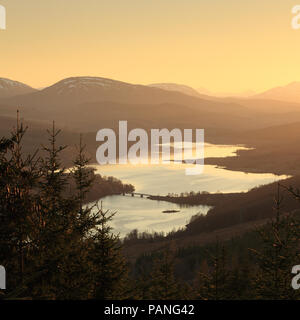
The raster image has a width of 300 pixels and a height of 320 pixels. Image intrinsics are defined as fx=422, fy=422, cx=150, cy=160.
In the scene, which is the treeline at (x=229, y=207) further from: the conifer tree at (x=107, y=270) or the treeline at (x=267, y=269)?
the conifer tree at (x=107, y=270)

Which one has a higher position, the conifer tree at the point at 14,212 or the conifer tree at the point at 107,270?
the conifer tree at the point at 14,212

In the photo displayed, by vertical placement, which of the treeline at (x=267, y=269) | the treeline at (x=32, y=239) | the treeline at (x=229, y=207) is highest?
the treeline at (x=32, y=239)

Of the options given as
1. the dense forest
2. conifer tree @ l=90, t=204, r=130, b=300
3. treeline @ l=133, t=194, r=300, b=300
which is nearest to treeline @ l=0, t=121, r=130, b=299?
the dense forest

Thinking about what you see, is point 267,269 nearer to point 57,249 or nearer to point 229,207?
point 57,249

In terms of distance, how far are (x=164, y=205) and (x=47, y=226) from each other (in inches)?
6525

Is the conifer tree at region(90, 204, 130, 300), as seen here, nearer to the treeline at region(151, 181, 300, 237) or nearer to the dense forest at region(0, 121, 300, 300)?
the dense forest at region(0, 121, 300, 300)

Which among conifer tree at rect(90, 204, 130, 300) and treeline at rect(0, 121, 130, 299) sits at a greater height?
treeline at rect(0, 121, 130, 299)

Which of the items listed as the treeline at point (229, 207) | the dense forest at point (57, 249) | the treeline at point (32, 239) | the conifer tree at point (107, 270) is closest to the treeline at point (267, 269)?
the dense forest at point (57, 249)

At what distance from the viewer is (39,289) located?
1447 cm

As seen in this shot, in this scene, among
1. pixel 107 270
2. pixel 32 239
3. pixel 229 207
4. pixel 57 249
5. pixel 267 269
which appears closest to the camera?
pixel 32 239


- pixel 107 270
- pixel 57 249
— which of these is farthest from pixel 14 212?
pixel 107 270

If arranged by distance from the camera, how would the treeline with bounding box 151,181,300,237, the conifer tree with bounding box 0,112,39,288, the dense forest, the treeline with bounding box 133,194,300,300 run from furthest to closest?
1. the treeline with bounding box 151,181,300,237
2. the treeline with bounding box 133,194,300,300
3. the dense forest
4. the conifer tree with bounding box 0,112,39,288

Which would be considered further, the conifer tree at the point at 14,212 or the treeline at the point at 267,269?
the treeline at the point at 267,269
